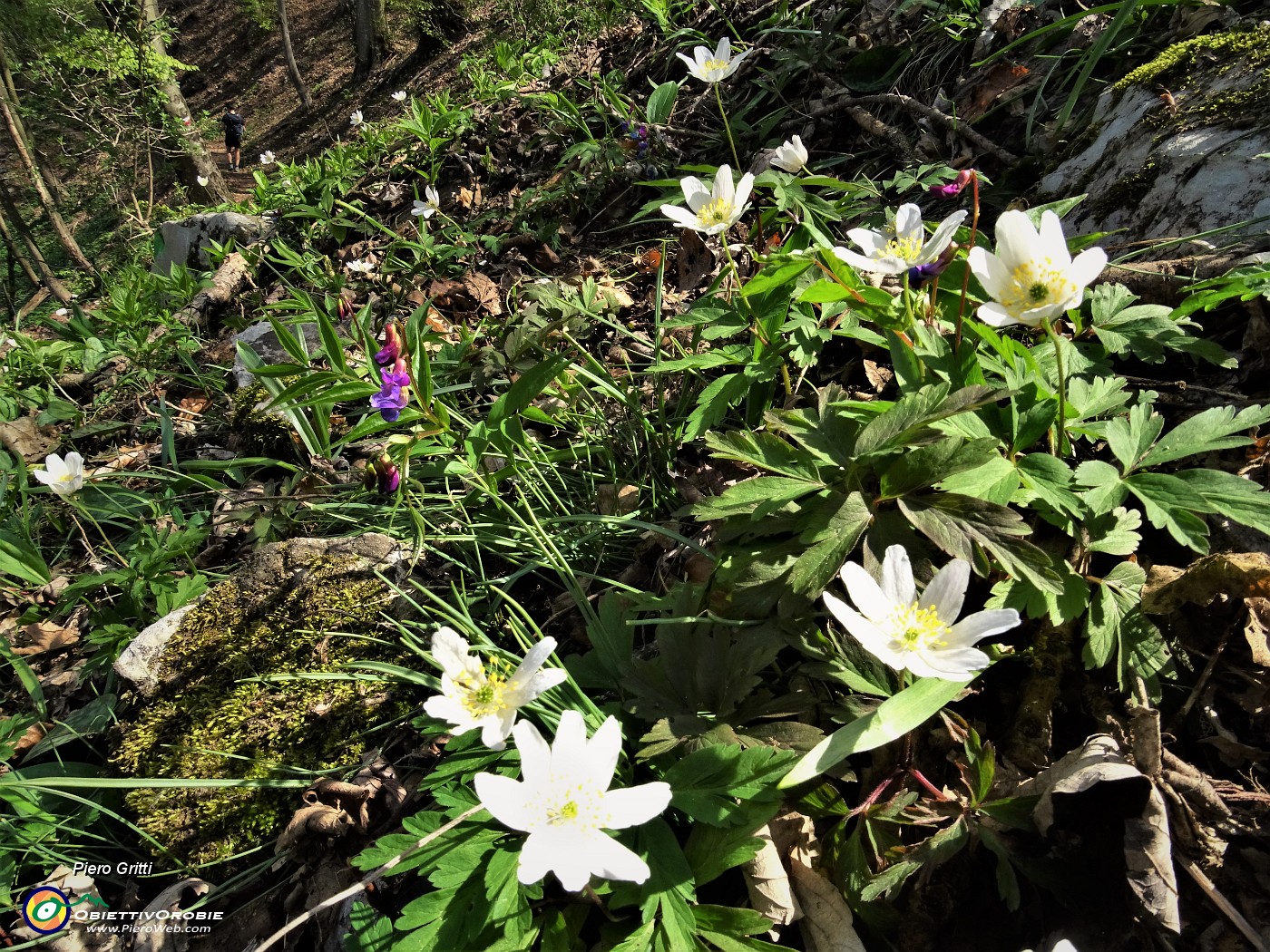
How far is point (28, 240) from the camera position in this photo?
25.0ft

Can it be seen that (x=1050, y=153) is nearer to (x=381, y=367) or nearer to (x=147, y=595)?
(x=381, y=367)

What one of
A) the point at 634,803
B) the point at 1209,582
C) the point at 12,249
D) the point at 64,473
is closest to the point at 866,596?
the point at 634,803

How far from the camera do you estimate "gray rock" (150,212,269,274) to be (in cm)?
629

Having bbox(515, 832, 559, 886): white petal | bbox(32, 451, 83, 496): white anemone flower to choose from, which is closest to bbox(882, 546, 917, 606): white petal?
bbox(515, 832, 559, 886): white petal

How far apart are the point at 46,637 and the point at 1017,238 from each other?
3.81 meters

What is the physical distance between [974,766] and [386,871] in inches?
40.6

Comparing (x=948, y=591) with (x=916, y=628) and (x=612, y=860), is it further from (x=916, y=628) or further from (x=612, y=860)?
(x=612, y=860)

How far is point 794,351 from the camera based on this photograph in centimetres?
176

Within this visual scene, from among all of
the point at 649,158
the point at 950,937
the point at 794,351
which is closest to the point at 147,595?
the point at 794,351

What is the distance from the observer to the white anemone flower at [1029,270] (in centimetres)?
121

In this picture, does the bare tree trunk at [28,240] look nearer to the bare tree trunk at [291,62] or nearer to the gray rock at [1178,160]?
the gray rock at [1178,160]

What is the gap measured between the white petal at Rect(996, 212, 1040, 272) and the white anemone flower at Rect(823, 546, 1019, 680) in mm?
591

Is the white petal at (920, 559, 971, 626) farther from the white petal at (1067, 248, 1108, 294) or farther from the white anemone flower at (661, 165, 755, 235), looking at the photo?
the white anemone flower at (661, 165, 755, 235)

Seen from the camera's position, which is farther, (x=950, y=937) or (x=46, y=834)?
(x=46, y=834)
